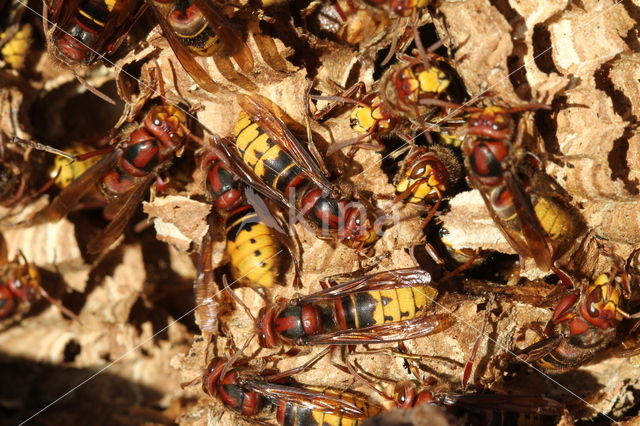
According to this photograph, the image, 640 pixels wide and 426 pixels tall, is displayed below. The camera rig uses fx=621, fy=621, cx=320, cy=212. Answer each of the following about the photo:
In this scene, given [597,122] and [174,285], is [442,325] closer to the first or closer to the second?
[597,122]

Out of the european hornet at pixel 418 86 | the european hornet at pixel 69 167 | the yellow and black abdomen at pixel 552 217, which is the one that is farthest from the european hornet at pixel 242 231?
the yellow and black abdomen at pixel 552 217

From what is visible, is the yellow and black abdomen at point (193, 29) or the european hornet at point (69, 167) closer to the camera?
the yellow and black abdomen at point (193, 29)

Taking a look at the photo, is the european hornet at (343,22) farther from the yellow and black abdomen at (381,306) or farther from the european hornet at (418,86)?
the yellow and black abdomen at (381,306)

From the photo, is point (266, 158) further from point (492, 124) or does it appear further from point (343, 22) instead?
point (492, 124)

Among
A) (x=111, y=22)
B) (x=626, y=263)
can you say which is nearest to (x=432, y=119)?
(x=626, y=263)

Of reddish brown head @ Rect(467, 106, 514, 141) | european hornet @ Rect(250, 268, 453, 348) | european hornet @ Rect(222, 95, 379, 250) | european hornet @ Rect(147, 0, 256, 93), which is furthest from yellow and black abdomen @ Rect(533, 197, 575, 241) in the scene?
european hornet @ Rect(147, 0, 256, 93)

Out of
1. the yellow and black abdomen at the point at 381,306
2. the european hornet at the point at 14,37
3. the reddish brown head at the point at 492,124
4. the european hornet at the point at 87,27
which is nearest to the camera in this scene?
the reddish brown head at the point at 492,124
